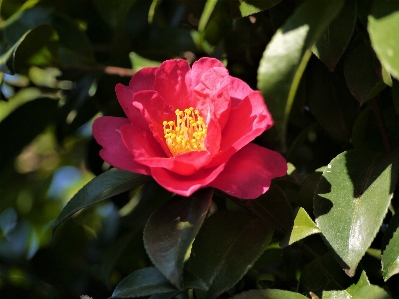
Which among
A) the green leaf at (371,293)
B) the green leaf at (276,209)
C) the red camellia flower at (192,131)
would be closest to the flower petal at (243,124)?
the red camellia flower at (192,131)

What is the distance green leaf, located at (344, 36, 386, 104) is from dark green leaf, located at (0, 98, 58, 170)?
676 millimetres

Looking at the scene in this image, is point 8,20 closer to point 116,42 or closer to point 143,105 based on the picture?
point 116,42

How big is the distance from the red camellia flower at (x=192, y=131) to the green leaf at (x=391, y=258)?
0.15 m

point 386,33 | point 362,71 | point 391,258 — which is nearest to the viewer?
point 386,33

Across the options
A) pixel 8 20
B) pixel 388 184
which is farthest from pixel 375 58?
pixel 8 20

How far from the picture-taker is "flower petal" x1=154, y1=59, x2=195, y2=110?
0.73 m

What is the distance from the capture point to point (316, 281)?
713mm

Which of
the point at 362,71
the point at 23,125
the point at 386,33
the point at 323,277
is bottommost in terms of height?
the point at 23,125

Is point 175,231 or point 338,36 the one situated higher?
point 338,36

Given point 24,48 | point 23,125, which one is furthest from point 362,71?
point 23,125

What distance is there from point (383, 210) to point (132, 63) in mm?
583

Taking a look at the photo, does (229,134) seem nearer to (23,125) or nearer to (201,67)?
(201,67)

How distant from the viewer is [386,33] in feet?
1.77

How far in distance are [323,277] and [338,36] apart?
31 centimetres
